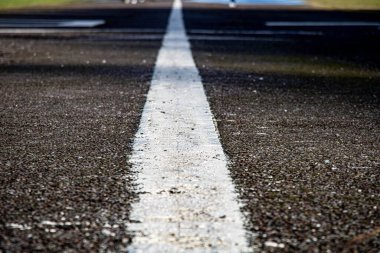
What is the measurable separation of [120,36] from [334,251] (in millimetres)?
8515

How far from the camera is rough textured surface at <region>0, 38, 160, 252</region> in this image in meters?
1.64

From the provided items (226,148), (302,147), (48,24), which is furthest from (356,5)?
(226,148)

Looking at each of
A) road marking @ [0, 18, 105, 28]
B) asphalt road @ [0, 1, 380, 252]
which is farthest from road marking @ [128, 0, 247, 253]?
road marking @ [0, 18, 105, 28]

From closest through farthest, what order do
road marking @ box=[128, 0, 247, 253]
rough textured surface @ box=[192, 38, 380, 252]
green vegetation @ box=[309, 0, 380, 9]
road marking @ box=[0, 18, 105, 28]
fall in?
road marking @ box=[128, 0, 247, 253] < rough textured surface @ box=[192, 38, 380, 252] < road marking @ box=[0, 18, 105, 28] < green vegetation @ box=[309, 0, 380, 9]

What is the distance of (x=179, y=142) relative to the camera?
2.72 m

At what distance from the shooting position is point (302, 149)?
2664mm

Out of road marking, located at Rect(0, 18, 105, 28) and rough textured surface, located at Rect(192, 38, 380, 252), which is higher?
rough textured surface, located at Rect(192, 38, 380, 252)

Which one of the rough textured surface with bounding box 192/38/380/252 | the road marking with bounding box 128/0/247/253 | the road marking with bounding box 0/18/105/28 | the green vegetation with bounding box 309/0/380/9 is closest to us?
the road marking with bounding box 128/0/247/253

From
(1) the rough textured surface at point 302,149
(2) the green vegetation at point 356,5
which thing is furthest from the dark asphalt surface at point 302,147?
(2) the green vegetation at point 356,5

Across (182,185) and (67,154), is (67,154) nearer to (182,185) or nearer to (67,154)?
(67,154)

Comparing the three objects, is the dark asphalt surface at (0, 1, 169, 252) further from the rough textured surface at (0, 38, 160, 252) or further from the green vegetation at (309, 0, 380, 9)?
the green vegetation at (309, 0, 380, 9)

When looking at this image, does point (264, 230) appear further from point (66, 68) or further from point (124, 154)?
point (66, 68)

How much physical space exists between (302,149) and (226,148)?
0.26 meters

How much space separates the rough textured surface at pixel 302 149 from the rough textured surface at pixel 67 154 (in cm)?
34
